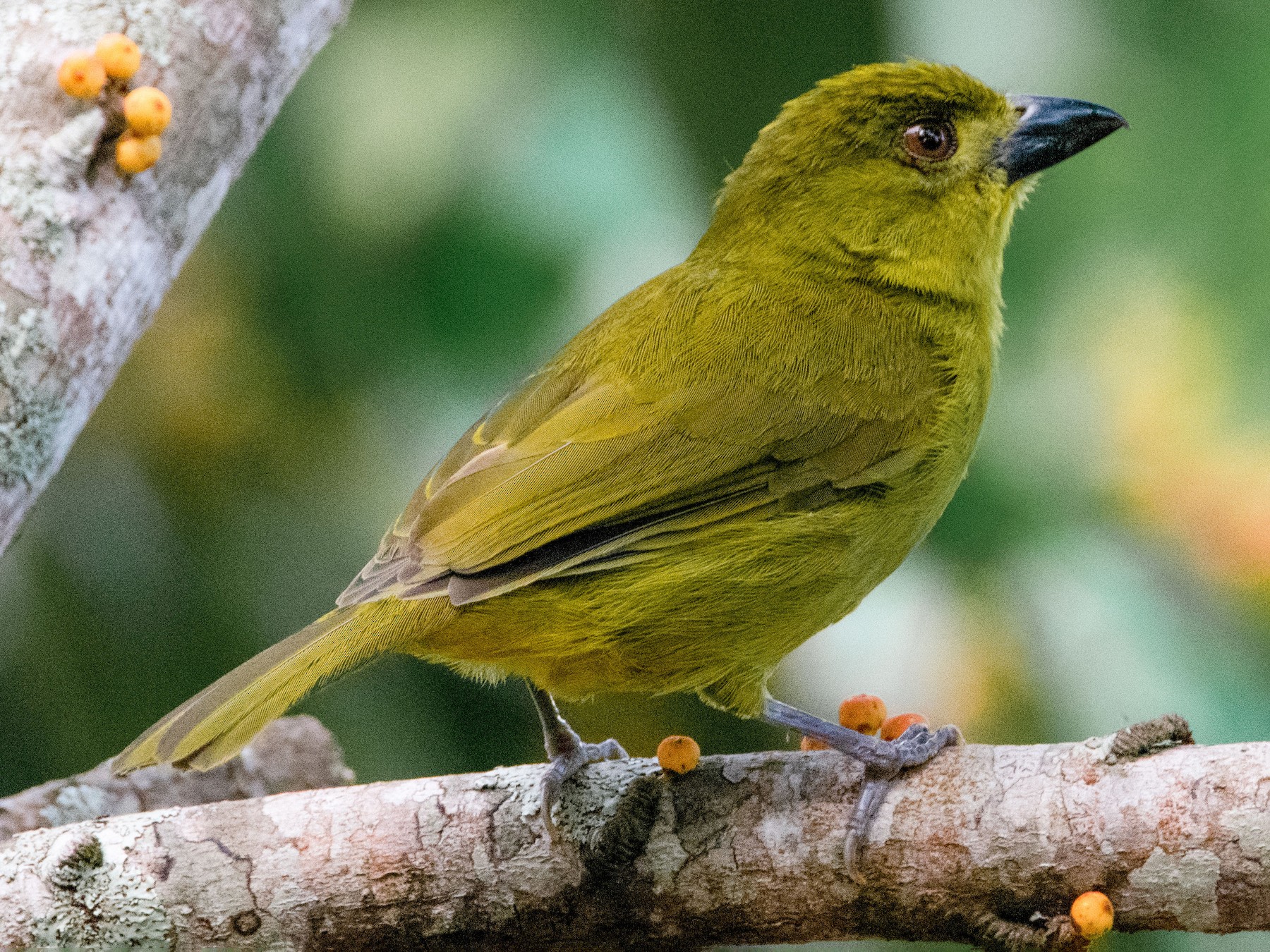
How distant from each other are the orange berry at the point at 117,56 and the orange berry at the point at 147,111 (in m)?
0.04

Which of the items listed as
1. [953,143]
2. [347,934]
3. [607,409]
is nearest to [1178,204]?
[953,143]

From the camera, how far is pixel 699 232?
3.50 metres

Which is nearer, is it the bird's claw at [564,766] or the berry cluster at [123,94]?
the bird's claw at [564,766]

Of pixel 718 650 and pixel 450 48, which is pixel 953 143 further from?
pixel 450 48

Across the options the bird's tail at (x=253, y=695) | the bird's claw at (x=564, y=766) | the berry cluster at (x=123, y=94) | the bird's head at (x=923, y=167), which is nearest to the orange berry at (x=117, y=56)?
the berry cluster at (x=123, y=94)

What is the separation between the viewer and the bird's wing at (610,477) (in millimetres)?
2230

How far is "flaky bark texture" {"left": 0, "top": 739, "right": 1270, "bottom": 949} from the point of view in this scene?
6.37 ft

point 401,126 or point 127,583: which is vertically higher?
point 401,126

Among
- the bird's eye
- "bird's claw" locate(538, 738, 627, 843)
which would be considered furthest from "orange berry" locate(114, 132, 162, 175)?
the bird's eye

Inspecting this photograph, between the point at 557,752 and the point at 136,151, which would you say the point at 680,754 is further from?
the point at 136,151

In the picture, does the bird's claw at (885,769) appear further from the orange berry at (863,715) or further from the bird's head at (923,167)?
the bird's head at (923,167)

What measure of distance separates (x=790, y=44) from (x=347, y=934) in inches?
88.9

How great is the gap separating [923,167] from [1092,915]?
1476mm

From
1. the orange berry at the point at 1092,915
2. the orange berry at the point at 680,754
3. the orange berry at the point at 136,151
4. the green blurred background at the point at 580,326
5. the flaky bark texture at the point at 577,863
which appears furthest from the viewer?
the green blurred background at the point at 580,326
